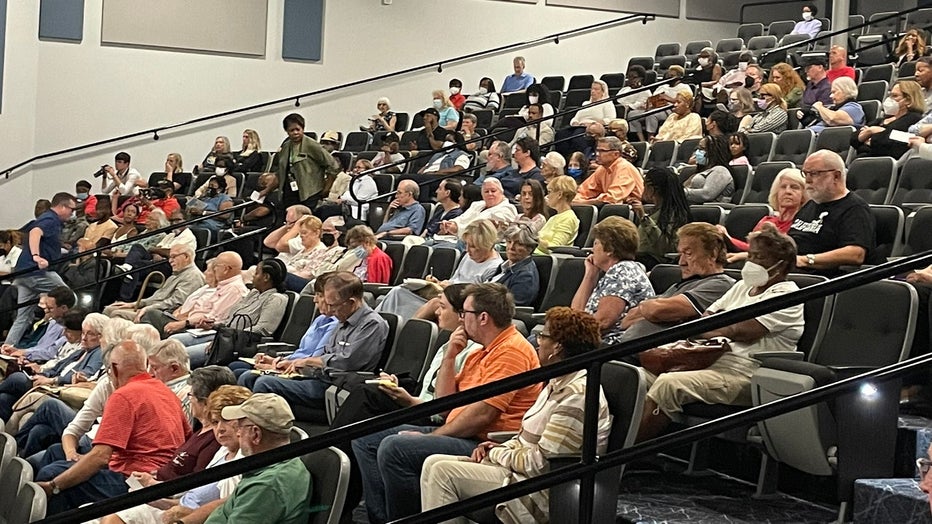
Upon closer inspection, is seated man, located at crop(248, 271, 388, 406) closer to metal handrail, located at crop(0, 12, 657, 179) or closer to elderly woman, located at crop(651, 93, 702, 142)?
elderly woman, located at crop(651, 93, 702, 142)

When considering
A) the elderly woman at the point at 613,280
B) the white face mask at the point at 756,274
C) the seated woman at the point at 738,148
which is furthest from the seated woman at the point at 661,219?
the seated woman at the point at 738,148

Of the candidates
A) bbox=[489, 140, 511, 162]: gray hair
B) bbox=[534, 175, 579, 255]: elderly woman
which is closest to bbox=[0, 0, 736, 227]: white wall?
bbox=[489, 140, 511, 162]: gray hair

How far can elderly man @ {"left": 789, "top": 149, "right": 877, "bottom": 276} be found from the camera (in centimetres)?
432

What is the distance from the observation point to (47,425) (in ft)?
16.7

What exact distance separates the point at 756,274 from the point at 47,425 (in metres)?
3.19

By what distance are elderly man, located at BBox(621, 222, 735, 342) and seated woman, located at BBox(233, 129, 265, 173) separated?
309 inches

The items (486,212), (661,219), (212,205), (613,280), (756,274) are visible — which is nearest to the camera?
(756,274)

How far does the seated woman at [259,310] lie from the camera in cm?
616

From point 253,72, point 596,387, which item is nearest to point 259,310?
point 596,387

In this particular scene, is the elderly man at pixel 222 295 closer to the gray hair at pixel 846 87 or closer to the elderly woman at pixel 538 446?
the elderly woman at pixel 538 446

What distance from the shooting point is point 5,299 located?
865 centimetres

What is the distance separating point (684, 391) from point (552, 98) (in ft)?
28.5

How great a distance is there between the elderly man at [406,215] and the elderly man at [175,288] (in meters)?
1.28

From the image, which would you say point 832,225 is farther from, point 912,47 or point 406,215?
point 912,47
